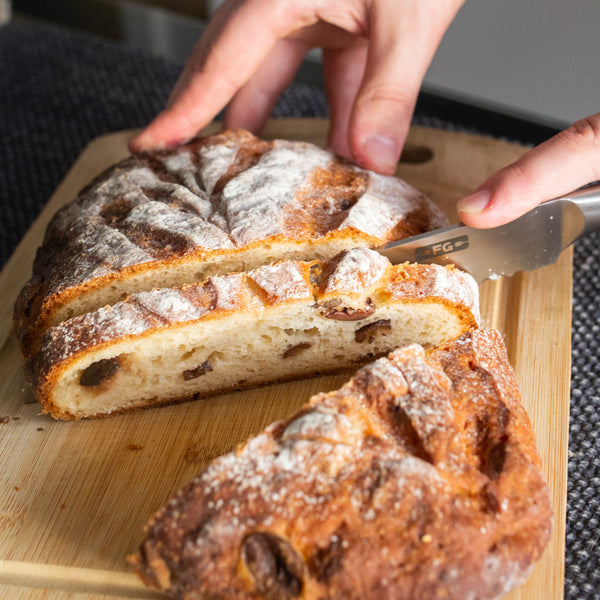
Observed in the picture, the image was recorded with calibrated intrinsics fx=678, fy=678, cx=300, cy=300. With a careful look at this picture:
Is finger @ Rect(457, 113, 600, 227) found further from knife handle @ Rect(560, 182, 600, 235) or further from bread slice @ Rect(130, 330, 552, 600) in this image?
bread slice @ Rect(130, 330, 552, 600)

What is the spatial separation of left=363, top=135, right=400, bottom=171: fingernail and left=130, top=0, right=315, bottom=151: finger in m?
0.78

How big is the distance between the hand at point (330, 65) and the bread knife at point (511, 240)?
0.60 m

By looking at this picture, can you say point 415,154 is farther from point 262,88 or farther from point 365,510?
point 365,510

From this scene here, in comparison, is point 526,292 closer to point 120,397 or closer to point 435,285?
point 435,285

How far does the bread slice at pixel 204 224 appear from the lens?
263 cm

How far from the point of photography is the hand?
312cm

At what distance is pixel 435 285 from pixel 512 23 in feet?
9.19

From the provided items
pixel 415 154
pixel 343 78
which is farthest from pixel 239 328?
pixel 343 78

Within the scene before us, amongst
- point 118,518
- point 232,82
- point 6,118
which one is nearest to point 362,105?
point 232,82

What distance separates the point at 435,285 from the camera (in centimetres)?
259

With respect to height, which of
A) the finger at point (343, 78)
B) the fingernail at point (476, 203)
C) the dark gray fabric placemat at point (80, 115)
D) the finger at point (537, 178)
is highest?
the finger at point (537, 178)

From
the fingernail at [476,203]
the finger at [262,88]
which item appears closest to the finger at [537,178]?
the fingernail at [476,203]

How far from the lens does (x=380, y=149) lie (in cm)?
311

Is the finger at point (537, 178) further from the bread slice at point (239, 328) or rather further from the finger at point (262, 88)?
the finger at point (262, 88)
